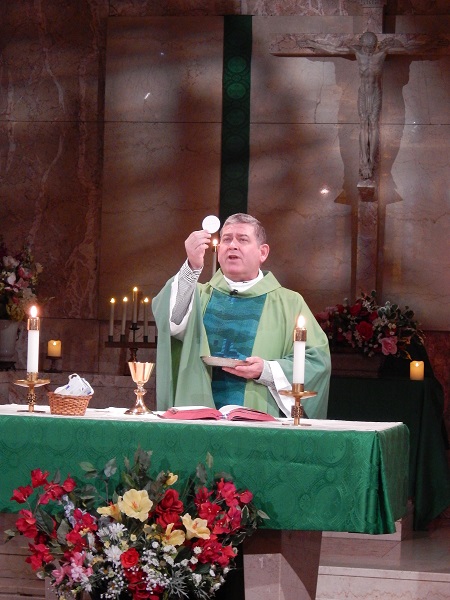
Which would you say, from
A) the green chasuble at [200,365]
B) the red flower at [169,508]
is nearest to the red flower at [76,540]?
the red flower at [169,508]

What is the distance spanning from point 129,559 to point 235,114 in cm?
607

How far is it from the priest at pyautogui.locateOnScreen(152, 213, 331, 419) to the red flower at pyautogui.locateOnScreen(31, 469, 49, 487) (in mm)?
962

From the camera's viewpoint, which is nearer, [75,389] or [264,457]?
[264,457]

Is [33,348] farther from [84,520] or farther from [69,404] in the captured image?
[84,520]

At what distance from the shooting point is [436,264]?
9039mm

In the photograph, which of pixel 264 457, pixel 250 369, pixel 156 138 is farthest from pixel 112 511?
pixel 156 138

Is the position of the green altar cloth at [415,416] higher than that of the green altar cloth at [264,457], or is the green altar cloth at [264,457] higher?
the green altar cloth at [264,457]

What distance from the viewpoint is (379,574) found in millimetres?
6219

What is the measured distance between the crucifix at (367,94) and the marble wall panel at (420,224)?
12cm

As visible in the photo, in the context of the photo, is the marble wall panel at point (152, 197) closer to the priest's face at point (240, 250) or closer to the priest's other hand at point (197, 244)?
the priest's face at point (240, 250)

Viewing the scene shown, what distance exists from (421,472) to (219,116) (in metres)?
3.29

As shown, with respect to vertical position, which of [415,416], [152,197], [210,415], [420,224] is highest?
[152,197]

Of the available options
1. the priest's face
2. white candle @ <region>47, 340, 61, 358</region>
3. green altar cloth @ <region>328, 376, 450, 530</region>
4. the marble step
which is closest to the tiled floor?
the marble step

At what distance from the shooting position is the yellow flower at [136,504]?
12.4 ft
